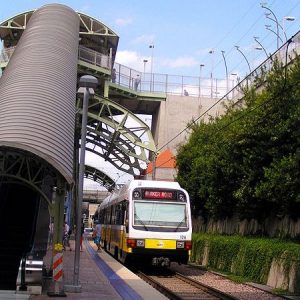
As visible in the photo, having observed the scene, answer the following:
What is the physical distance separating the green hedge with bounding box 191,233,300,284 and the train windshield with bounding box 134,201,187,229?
2629mm

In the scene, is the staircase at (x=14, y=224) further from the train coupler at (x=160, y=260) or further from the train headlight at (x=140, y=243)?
the train coupler at (x=160, y=260)

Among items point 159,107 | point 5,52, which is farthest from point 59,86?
point 159,107

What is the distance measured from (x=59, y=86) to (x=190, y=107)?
37381mm

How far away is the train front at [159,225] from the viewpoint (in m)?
21.9

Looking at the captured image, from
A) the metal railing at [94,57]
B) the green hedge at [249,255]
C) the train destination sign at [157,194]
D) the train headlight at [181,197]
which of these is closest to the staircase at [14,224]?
the train destination sign at [157,194]

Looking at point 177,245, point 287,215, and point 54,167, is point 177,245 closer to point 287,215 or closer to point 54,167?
point 287,215

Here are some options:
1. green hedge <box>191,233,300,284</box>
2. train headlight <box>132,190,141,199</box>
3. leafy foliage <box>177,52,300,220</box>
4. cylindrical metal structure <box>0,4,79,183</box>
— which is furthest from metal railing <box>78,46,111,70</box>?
train headlight <box>132,190,141,199</box>

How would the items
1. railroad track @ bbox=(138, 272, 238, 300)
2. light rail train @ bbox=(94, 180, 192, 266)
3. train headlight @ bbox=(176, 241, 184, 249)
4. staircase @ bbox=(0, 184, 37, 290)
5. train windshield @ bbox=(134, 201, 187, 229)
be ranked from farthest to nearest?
1. train windshield @ bbox=(134, 201, 187, 229)
2. train headlight @ bbox=(176, 241, 184, 249)
3. light rail train @ bbox=(94, 180, 192, 266)
4. staircase @ bbox=(0, 184, 37, 290)
5. railroad track @ bbox=(138, 272, 238, 300)

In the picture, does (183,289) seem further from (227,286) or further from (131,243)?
(131,243)

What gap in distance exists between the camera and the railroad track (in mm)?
16066

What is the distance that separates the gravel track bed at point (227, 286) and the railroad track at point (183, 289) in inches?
24.8

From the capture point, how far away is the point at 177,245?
72.3ft

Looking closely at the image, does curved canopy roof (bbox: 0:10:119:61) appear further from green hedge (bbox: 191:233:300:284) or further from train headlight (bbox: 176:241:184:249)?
train headlight (bbox: 176:241:184:249)

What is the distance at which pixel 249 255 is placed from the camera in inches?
846
